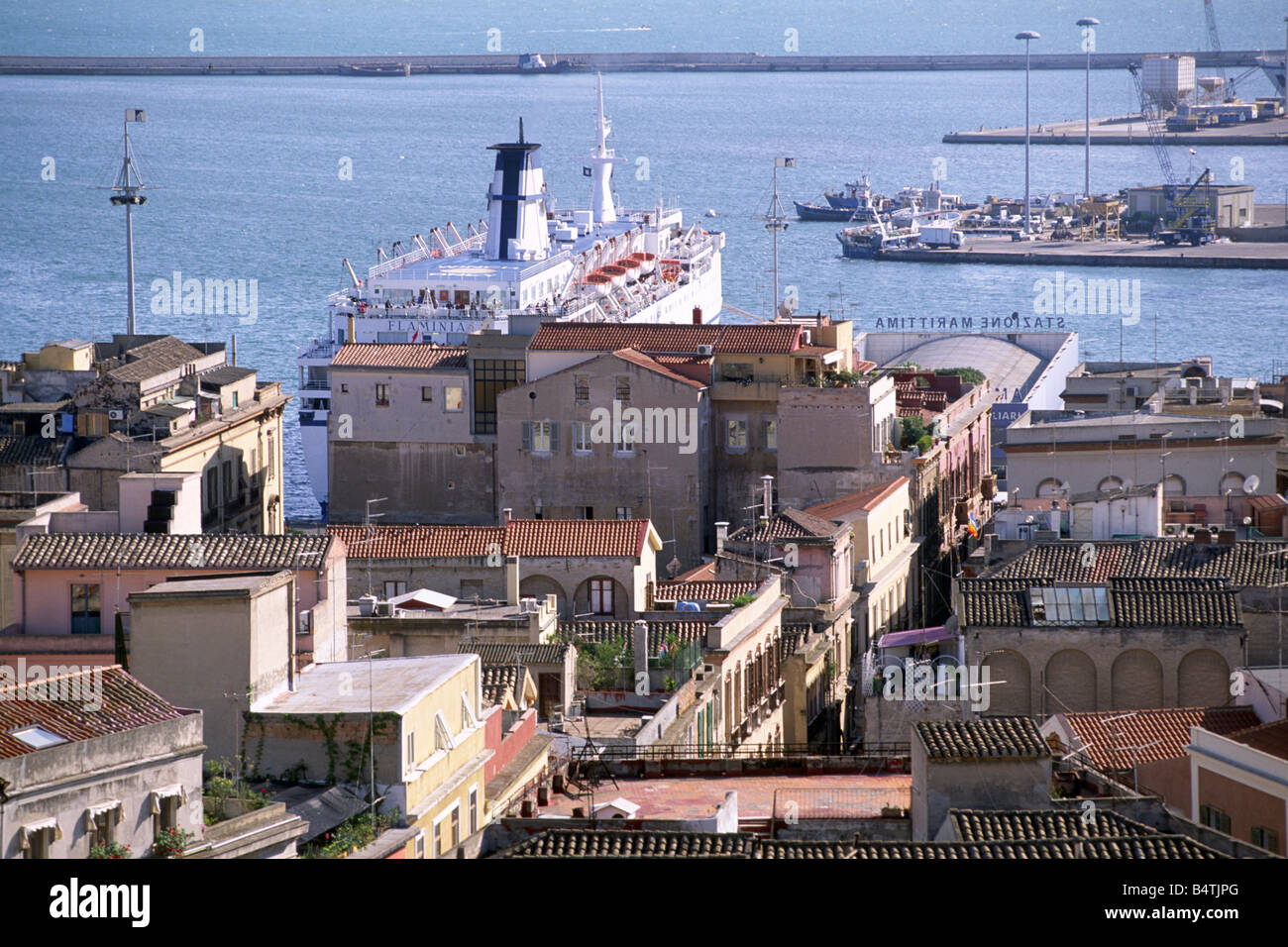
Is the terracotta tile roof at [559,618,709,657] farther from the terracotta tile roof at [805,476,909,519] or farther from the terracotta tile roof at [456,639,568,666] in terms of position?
the terracotta tile roof at [805,476,909,519]

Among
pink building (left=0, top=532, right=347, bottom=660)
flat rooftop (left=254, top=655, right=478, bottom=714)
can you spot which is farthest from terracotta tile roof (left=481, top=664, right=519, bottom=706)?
flat rooftop (left=254, top=655, right=478, bottom=714)

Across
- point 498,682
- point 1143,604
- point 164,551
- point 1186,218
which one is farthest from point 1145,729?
point 1186,218

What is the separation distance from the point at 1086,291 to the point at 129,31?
7974cm

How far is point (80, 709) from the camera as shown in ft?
30.0

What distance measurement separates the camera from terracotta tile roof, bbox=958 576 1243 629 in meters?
17.1

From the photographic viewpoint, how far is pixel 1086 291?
84.0m

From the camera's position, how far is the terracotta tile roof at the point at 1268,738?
43.4 ft

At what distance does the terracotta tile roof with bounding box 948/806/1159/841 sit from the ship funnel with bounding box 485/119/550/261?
4346 cm

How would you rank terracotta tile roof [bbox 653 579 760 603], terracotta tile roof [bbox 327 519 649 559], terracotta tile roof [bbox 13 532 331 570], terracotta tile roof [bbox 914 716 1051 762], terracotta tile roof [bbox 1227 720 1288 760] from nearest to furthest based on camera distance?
terracotta tile roof [bbox 914 716 1051 762]
terracotta tile roof [bbox 1227 720 1288 760]
terracotta tile roof [bbox 13 532 331 570]
terracotta tile roof [bbox 327 519 649 559]
terracotta tile roof [bbox 653 579 760 603]

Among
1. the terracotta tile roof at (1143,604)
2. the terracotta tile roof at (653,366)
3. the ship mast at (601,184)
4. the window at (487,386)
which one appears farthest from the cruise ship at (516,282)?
the terracotta tile roof at (1143,604)

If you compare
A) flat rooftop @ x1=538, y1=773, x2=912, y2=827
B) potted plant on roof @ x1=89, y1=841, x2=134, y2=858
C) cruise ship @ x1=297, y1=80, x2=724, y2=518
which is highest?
cruise ship @ x1=297, y1=80, x2=724, y2=518

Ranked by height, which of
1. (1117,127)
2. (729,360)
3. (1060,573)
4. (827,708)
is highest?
(1117,127)
